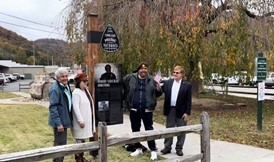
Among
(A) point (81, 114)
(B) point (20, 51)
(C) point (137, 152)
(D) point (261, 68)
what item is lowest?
(C) point (137, 152)

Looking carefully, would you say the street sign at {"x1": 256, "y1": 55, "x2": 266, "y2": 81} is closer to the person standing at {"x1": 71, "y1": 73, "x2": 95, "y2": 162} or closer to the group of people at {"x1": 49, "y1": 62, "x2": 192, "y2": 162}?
the group of people at {"x1": 49, "y1": 62, "x2": 192, "y2": 162}

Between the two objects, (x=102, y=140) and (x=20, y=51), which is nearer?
(x=102, y=140)

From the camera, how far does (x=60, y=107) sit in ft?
17.4

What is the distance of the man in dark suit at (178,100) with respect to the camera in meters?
6.53

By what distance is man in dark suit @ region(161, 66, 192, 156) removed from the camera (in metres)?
6.53

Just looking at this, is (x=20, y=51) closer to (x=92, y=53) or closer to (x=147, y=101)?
(x=92, y=53)

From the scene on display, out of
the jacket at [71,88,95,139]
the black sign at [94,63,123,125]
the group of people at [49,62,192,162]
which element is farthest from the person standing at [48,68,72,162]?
the black sign at [94,63,123,125]

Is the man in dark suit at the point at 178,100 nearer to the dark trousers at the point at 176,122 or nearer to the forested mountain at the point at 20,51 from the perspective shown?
the dark trousers at the point at 176,122

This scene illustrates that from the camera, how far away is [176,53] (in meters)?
11.3

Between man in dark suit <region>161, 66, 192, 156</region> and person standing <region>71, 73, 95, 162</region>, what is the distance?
60.6 inches

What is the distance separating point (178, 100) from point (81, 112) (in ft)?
5.94

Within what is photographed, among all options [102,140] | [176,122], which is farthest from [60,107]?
[176,122]

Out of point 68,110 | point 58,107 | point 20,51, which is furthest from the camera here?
point 20,51

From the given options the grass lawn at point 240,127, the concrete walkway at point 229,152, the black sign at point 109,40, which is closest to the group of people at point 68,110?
the black sign at point 109,40
